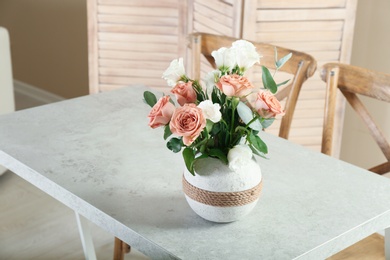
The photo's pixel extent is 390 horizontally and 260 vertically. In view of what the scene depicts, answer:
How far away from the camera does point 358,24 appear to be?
301cm

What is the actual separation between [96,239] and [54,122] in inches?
36.9

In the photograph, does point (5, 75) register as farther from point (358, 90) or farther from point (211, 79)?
point (211, 79)

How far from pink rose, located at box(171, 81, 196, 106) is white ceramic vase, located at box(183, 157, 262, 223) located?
127 mm

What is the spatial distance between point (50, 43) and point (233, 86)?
311cm

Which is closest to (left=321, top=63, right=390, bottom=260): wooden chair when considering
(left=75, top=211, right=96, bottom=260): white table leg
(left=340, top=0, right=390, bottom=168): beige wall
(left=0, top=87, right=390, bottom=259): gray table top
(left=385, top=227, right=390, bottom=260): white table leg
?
(left=385, top=227, right=390, bottom=260): white table leg

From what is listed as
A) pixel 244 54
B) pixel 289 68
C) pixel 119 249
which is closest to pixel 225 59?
pixel 244 54

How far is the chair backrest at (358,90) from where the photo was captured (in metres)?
1.92

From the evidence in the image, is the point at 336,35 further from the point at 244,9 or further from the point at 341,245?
the point at 341,245

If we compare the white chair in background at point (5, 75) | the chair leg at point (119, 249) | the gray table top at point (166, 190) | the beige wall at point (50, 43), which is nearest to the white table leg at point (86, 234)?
the chair leg at point (119, 249)

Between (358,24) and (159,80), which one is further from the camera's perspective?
(159,80)

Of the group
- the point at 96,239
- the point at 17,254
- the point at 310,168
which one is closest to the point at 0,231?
the point at 17,254

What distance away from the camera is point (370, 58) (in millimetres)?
A: 2971

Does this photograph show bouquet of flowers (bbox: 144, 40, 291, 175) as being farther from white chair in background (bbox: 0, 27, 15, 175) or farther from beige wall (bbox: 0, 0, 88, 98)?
beige wall (bbox: 0, 0, 88, 98)

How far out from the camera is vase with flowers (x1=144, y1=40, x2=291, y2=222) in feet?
4.37
